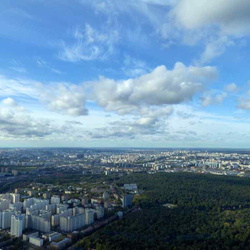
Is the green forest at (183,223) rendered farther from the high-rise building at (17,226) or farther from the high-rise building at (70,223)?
the high-rise building at (17,226)

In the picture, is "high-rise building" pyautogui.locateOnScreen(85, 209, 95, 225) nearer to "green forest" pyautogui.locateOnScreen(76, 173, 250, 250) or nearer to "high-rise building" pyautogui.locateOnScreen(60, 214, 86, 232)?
"high-rise building" pyautogui.locateOnScreen(60, 214, 86, 232)

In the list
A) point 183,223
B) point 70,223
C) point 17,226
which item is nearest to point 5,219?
point 17,226

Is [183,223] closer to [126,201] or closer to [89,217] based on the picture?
[89,217]

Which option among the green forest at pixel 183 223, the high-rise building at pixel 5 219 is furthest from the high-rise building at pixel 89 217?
the high-rise building at pixel 5 219

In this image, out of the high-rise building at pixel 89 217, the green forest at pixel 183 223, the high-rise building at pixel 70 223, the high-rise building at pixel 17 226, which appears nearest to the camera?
the green forest at pixel 183 223

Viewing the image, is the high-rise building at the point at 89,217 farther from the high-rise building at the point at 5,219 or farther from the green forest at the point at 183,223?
the high-rise building at the point at 5,219

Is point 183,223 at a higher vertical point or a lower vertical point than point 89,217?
lower

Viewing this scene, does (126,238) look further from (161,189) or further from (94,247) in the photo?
(161,189)

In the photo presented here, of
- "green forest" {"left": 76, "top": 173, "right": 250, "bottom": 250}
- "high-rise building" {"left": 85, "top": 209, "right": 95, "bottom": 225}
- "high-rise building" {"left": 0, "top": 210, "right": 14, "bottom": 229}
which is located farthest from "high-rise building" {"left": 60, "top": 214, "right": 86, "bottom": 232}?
"high-rise building" {"left": 0, "top": 210, "right": 14, "bottom": 229}

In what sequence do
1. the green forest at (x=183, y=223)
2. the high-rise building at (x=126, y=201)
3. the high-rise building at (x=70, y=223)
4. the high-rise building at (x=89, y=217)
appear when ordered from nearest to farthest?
the green forest at (x=183, y=223)
the high-rise building at (x=70, y=223)
the high-rise building at (x=89, y=217)
the high-rise building at (x=126, y=201)

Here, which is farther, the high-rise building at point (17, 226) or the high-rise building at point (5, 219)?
the high-rise building at point (5, 219)
